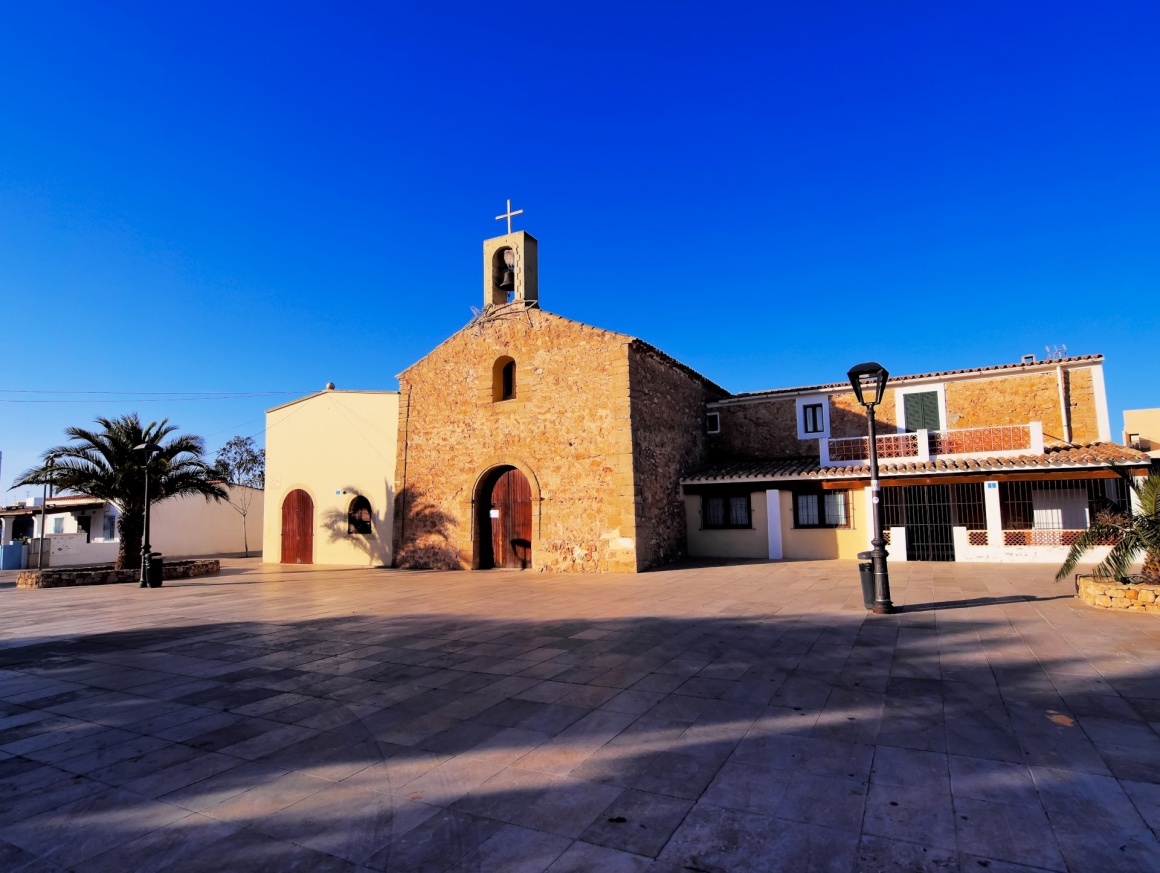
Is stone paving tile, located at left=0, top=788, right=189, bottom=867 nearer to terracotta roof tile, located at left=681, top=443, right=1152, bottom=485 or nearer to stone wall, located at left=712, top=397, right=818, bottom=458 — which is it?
terracotta roof tile, located at left=681, top=443, right=1152, bottom=485

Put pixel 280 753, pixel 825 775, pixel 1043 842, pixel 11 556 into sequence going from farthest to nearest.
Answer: pixel 11 556 < pixel 280 753 < pixel 825 775 < pixel 1043 842

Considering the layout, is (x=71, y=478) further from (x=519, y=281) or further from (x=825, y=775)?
(x=825, y=775)

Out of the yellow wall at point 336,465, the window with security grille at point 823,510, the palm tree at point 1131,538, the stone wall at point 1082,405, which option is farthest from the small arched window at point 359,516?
the stone wall at point 1082,405

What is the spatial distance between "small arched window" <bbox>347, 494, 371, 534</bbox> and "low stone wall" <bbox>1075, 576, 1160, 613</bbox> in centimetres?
1767

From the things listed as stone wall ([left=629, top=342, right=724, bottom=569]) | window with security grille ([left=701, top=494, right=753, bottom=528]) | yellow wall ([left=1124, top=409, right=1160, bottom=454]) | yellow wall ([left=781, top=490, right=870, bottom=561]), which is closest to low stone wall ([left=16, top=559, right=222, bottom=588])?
stone wall ([left=629, top=342, right=724, bottom=569])

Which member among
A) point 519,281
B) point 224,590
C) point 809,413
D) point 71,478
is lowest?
point 224,590

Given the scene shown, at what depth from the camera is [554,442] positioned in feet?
53.4

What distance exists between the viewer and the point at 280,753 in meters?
4.09

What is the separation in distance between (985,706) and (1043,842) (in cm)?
213

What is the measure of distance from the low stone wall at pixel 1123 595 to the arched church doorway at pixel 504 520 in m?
11.8

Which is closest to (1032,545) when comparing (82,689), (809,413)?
(809,413)

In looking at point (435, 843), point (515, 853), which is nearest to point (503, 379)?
point (435, 843)

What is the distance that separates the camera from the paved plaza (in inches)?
113

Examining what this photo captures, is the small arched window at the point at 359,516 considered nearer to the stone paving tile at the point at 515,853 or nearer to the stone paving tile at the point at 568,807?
the stone paving tile at the point at 568,807
